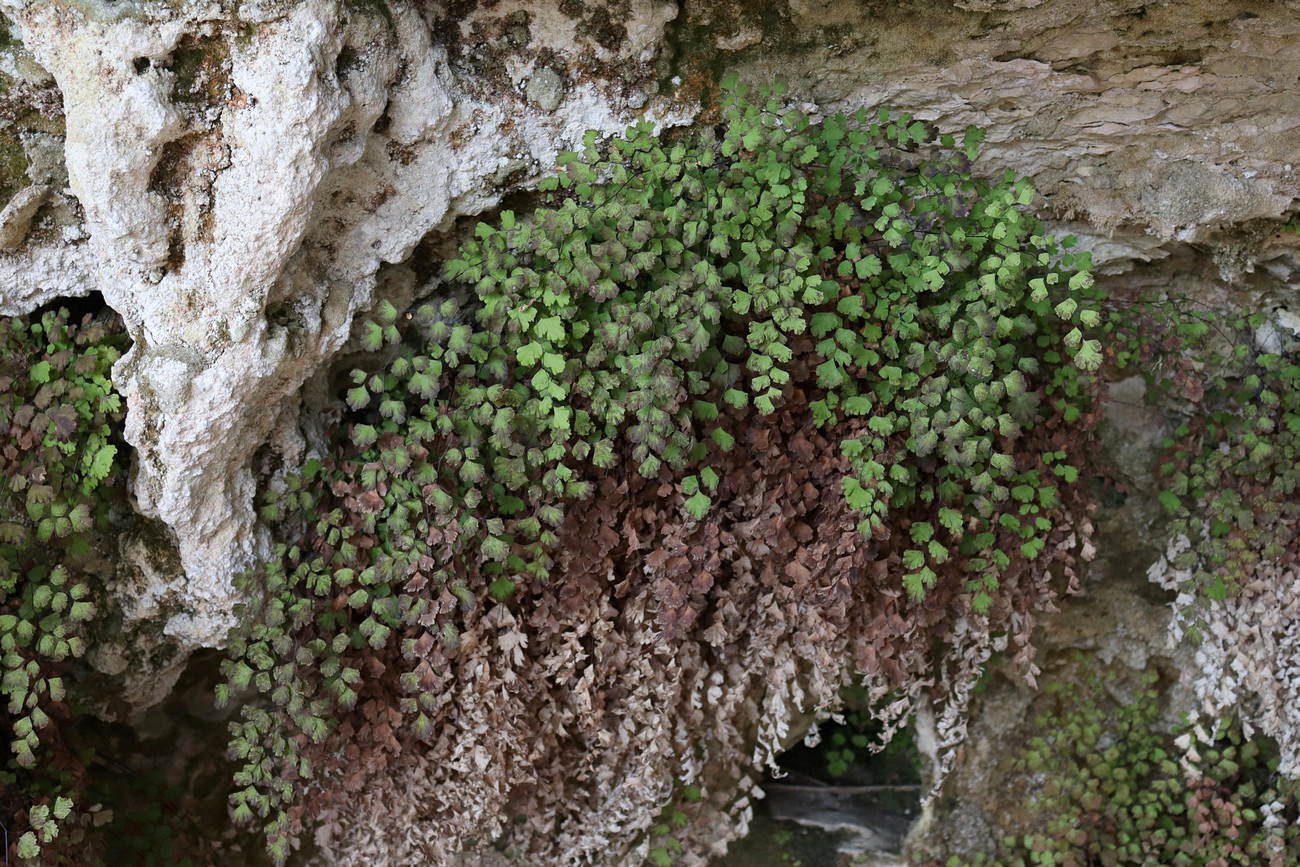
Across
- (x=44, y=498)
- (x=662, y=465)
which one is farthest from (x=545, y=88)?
(x=44, y=498)

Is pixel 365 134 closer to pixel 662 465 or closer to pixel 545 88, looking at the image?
Result: pixel 545 88

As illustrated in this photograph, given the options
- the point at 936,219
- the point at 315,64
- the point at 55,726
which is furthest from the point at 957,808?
the point at 315,64

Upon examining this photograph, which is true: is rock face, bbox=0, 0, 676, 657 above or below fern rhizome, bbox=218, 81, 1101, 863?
above

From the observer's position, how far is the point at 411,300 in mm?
2922

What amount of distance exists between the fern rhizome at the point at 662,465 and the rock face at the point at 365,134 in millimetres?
172

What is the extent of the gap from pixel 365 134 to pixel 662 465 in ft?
4.03

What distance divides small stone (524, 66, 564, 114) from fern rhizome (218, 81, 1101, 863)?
19cm

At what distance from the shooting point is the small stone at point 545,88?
269 centimetres

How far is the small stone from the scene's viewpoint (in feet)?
8.84

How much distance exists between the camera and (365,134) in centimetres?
250

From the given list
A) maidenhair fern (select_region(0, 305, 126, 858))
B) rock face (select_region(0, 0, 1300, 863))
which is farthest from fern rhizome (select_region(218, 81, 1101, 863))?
maidenhair fern (select_region(0, 305, 126, 858))

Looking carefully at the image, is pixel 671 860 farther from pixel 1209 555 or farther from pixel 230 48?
pixel 230 48

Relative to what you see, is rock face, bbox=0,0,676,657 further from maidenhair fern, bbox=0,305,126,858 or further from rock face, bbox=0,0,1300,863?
maidenhair fern, bbox=0,305,126,858

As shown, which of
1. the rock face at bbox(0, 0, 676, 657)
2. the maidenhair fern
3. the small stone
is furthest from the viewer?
the small stone
